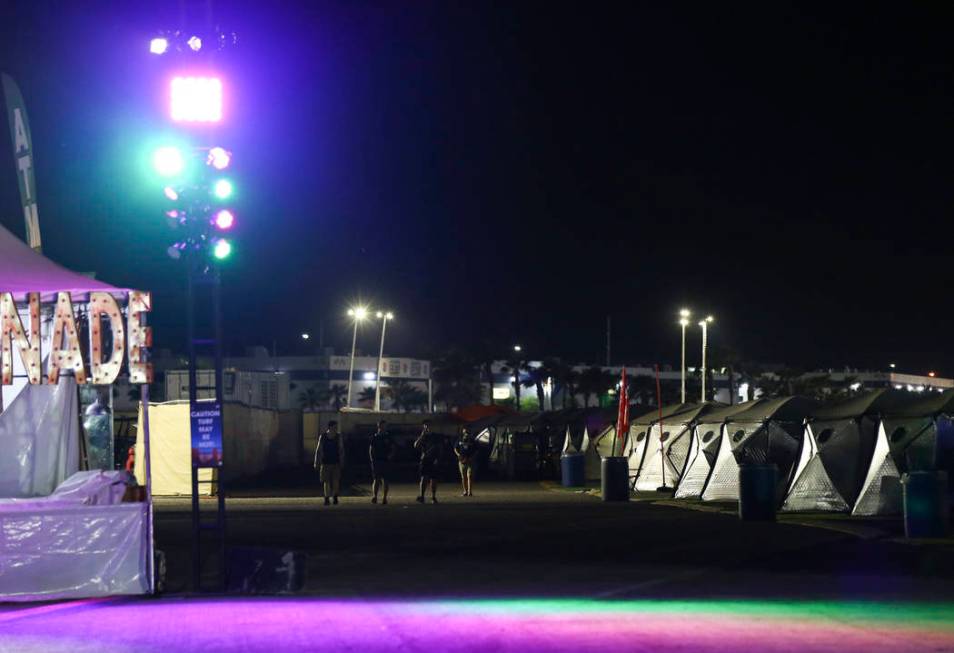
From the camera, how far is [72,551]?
38.4 feet

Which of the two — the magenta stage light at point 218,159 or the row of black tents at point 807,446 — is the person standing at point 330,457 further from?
the magenta stage light at point 218,159

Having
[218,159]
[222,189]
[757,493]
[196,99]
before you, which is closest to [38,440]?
[222,189]

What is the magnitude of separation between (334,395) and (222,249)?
99754 mm

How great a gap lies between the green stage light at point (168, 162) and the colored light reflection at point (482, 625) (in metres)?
3.93

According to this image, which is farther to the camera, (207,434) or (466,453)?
(466,453)

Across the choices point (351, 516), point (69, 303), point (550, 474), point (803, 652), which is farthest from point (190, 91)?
point (550, 474)

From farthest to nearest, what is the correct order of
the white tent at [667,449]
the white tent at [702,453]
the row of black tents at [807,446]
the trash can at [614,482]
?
the white tent at [667,449], the white tent at [702,453], the trash can at [614,482], the row of black tents at [807,446]

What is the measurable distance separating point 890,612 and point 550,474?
32910mm

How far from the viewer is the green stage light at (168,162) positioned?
11.8 metres

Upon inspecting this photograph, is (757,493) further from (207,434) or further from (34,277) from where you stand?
(34,277)

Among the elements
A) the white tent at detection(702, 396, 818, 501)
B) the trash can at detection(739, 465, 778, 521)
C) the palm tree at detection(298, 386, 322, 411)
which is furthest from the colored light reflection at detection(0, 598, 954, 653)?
the palm tree at detection(298, 386, 322, 411)

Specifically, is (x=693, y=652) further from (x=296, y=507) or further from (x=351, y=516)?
(x=296, y=507)

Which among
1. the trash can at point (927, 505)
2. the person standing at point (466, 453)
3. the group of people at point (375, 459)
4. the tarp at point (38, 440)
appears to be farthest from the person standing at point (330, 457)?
the trash can at point (927, 505)

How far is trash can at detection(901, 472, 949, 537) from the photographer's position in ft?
56.2
